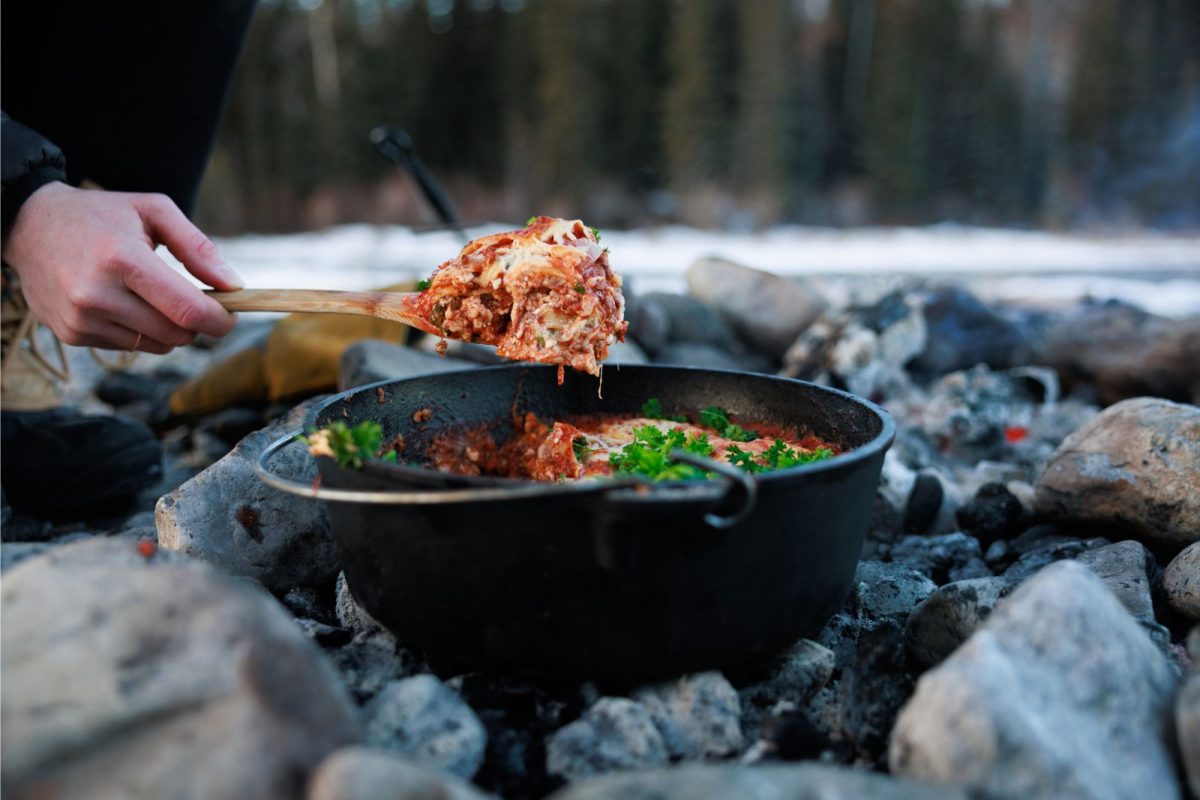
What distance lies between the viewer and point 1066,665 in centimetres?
184

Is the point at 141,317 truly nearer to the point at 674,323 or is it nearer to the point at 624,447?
the point at 624,447

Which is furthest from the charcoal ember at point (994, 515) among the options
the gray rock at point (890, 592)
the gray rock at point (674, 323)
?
the gray rock at point (674, 323)

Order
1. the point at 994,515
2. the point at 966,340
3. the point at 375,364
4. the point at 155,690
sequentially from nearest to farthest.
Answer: the point at 155,690 → the point at 994,515 → the point at 375,364 → the point at 966,340

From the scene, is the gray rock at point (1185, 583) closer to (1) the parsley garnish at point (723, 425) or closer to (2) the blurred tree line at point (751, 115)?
(1) the parsley garnish at point (723, 425)

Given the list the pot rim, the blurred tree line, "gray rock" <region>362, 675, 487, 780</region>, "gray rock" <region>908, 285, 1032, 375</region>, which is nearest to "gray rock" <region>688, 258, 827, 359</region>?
"gray rock" <region>908, 285, 1032, 375</region>

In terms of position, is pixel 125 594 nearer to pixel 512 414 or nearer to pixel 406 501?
pixel 406 501

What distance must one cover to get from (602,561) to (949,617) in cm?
112

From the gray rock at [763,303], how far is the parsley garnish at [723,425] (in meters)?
3.18

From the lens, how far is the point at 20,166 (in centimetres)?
283

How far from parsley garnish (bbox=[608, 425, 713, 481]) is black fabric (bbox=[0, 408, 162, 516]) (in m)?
2.50

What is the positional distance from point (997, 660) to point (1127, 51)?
823 inches

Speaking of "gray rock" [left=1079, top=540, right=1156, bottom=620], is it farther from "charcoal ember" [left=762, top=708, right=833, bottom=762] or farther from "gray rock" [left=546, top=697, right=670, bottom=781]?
"gray rock" [left=546, top=697, right=670, bottom=781]

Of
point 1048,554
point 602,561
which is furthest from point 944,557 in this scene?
point 602,561

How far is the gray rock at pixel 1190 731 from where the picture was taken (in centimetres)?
175
